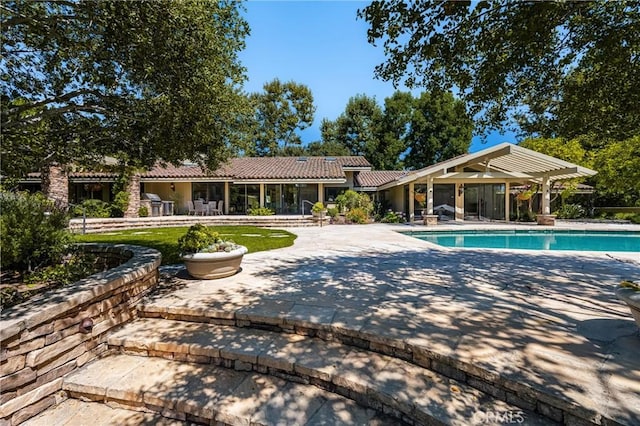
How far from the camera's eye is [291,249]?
33.0ft

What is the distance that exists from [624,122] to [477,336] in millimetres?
4301

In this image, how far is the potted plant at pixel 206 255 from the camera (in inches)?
239

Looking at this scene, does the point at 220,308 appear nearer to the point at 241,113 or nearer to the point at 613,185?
the point at 241,113

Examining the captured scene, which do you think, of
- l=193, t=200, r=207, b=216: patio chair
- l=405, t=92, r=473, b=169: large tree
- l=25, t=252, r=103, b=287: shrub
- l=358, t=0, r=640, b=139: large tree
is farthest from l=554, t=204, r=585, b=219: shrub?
l=25, t=252, r=103, b=287: shrub

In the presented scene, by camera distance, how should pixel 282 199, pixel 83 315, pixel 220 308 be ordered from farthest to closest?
pixel 282 199 < pixel 220 308 < pixel 83 315

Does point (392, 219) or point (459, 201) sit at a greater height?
point (459, 201)

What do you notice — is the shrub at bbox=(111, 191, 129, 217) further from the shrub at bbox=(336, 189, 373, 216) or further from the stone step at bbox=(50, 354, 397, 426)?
the stone step at bbox=(50, 354, 397, 426)

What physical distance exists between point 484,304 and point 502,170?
19.0 m

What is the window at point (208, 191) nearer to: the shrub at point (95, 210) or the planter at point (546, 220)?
the shrub at point (95, 210)

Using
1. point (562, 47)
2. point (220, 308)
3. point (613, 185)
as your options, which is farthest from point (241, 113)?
point (613, 185)

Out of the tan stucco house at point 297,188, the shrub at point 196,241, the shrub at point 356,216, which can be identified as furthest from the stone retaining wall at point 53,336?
the tan stucco house at point 297,188

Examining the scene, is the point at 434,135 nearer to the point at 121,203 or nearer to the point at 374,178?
the point at 374,178

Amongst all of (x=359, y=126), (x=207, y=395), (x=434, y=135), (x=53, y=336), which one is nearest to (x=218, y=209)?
(x=53, y=336)

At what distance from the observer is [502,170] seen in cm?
2062
